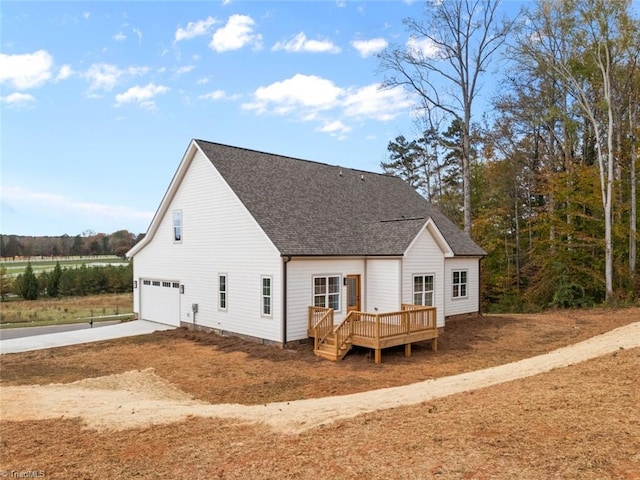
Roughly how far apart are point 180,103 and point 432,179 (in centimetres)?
2585

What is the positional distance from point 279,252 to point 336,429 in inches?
312

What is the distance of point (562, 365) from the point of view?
9.52m

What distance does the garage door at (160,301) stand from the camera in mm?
18484

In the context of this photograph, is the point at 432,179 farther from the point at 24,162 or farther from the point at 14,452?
the point at 14,452

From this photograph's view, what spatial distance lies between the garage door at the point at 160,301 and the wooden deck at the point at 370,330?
749cm

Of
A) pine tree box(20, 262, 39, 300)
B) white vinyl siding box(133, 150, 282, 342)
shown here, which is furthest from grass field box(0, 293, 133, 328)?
white vinyl siding box(133, 150, 282, 342)

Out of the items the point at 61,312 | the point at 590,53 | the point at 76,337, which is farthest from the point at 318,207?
the point at 61,312

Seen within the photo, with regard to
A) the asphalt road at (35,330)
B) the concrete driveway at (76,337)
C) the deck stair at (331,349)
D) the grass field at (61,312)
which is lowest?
the grass field at (61,312)

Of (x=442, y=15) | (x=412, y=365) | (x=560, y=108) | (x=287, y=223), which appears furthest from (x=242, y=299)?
(x=560, y=108)

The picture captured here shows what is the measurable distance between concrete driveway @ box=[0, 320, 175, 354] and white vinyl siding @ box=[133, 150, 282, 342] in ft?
6.52

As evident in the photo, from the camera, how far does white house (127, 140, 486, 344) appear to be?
14.1 m

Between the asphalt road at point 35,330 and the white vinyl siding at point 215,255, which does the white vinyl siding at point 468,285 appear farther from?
the asphalt road at point 35,330

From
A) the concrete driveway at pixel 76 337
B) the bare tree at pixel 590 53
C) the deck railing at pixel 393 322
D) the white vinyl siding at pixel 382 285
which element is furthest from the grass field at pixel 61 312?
the bare tree at pixel 590 53

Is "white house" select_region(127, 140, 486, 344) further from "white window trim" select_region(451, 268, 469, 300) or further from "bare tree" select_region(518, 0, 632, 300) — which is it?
"bare tree" select_region(518, 0, 632, 300)
